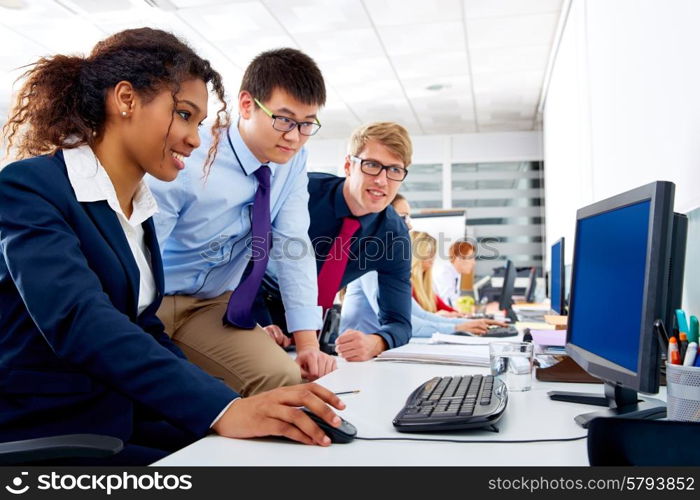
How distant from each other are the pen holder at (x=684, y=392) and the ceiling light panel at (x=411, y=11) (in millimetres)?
3976

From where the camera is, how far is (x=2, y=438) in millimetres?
963

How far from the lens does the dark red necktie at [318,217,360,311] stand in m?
2.30

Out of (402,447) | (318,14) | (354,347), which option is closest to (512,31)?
(318,14)

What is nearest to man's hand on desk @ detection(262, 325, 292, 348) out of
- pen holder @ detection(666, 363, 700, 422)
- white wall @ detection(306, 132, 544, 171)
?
pen holder @ detection(666, 363, 700, 422)

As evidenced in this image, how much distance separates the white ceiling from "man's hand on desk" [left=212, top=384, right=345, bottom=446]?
3221 mm

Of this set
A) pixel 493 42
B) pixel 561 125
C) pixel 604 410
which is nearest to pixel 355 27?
pixel 493 42

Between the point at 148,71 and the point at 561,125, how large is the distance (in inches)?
167

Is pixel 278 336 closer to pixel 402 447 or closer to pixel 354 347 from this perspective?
pixel 354 347

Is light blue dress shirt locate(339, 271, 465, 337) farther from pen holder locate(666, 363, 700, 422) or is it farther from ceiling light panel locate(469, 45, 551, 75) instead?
ceiling light panel locate(469, 45, 551, 75)

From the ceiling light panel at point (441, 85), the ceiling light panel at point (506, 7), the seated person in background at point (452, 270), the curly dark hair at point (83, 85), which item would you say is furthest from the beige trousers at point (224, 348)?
the ceiling light panel at point (441, 85)

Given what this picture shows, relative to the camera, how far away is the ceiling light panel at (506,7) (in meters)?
4.32

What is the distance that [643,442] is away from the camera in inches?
22.9

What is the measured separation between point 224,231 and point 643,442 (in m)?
1.44

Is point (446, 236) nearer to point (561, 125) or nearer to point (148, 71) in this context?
point (561, 125)
